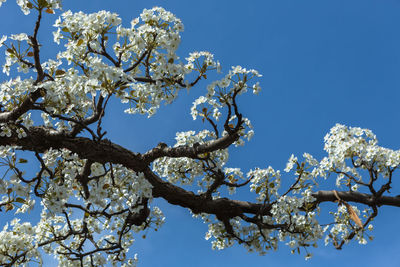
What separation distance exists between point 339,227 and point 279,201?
2.33 metres

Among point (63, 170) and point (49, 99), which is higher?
point (49, 99)

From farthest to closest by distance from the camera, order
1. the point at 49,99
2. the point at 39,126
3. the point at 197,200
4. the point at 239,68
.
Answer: the point at 197,200 → the point at 39,126 → the point at 239,68 → the point at 49,99

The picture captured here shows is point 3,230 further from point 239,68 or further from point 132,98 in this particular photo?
point 239,68

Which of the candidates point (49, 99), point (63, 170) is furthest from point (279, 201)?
point (49, 99)

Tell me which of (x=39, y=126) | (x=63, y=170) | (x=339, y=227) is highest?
(x=39, y=126)

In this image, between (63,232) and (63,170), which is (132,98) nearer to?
(63,170)

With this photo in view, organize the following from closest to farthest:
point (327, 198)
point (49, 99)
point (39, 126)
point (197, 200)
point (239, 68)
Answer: point (49, 99) < point (239, 68) < point (39, 126) < point (197, 200) < point (327, 198)

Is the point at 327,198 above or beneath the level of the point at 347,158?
beneath

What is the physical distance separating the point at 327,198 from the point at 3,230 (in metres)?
6.08

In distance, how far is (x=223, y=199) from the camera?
24.6 ft

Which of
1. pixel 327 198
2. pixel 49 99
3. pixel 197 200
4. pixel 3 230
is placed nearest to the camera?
pixel 49 99

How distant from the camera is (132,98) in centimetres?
558

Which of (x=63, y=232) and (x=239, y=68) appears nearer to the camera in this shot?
(x=239, y=68)

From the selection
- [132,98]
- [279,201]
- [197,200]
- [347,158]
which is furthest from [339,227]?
[132,98]
